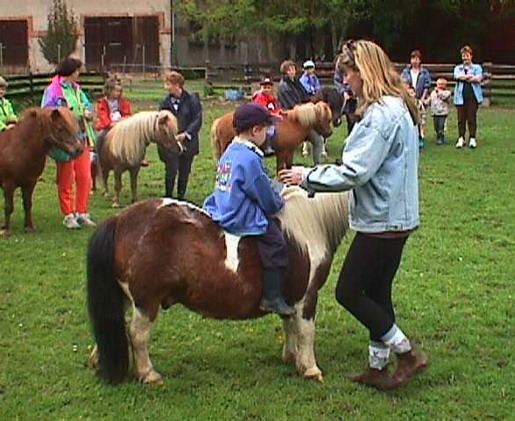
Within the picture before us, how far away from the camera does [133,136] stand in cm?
1143

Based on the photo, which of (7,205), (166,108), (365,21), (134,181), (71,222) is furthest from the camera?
(365,21)

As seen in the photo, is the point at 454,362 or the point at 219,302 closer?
the point at 219,302

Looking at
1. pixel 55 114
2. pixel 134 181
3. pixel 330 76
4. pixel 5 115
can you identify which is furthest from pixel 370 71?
pixel 330 76

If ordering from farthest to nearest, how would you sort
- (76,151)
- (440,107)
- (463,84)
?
(440,107) → (463,84) → (76,151)

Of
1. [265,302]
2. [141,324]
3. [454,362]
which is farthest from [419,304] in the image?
[141,324]

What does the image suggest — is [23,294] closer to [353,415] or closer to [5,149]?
[5,149]

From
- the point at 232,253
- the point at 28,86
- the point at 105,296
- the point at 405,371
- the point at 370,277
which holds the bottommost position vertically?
the point at 405,371

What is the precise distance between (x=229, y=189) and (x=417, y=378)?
67.3 inches

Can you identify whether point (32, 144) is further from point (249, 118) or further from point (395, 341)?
point (395, 341)

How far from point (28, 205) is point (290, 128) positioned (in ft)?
16.0

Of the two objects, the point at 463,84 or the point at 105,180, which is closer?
the point at 105,180

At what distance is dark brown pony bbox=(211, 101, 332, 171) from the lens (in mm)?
13391

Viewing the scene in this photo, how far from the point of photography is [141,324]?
5.35 metres

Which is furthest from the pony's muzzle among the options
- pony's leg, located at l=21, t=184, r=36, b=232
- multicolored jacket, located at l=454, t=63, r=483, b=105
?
multicolored jacket, located at l=454, t=63, r=483, b=105
